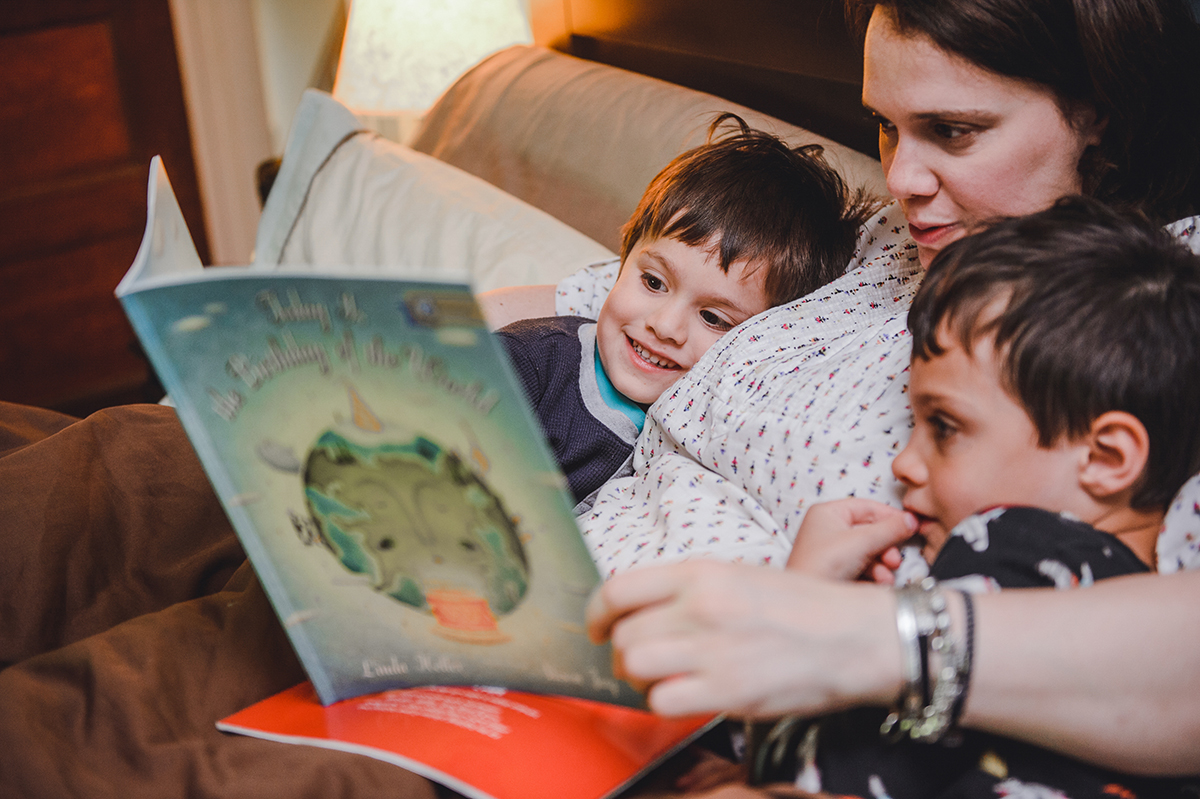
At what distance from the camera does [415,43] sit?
7.29 ft

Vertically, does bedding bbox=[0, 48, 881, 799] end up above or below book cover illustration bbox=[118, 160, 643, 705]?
below

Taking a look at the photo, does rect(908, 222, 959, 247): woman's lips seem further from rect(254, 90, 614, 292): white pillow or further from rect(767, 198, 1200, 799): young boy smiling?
rect(254, 90, 614, 292): white pillow

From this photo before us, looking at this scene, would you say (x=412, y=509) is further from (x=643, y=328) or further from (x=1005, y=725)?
(x=643, y=328)

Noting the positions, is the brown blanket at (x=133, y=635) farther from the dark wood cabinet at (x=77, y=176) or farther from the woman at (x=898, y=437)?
the dark wood cabinet at (x=77, y=176)

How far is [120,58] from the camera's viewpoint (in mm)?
2945

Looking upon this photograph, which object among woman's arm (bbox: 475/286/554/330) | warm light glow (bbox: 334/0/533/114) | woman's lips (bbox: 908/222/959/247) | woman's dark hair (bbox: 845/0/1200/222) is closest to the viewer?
woman's dark hair (bbox: 845/0/1200/222)

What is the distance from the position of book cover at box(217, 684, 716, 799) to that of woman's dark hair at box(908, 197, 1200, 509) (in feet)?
1.05

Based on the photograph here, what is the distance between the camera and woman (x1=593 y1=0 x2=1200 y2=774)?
50 cm

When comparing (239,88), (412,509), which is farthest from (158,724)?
(239,88)

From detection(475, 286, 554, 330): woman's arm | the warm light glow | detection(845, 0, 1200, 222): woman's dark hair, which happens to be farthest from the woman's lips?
the warm light glow

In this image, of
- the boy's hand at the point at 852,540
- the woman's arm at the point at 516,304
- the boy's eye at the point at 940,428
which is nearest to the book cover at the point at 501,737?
the boy's hand at the point at 852,540

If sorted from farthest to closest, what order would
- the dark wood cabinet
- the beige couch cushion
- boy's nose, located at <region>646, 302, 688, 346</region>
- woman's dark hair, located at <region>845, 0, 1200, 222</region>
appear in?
the dark wood cabinet < the beige couch cushion < boy's nose, located at <region>646, 302, 688, 346</region> < woman's dark hair, located at <region>845, 0, 1200, 222</region>

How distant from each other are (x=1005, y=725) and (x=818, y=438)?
303mm

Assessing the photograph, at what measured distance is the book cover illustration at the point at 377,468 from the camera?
0.51 metres
